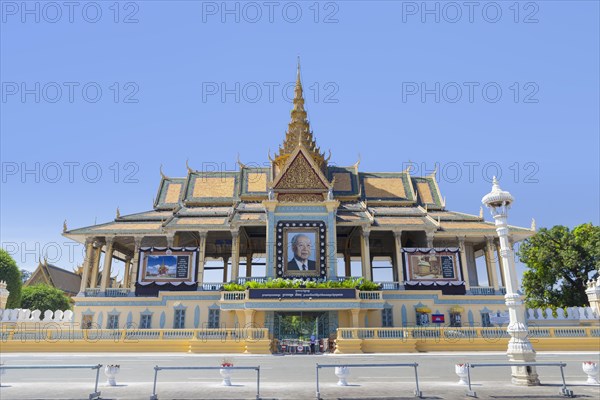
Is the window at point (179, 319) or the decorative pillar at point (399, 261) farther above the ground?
the decorative pillar at point (399, 261)

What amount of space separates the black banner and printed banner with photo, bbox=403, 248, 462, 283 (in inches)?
275

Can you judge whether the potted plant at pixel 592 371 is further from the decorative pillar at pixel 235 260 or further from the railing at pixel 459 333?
the decorative pillar at pixel 235 260

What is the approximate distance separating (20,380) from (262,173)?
2956cm

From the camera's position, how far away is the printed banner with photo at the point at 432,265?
31.0 meters

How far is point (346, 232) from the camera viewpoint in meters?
37.0

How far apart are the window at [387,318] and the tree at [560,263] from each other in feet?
58.2

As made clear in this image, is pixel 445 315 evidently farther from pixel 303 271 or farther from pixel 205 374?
pixel 205 374

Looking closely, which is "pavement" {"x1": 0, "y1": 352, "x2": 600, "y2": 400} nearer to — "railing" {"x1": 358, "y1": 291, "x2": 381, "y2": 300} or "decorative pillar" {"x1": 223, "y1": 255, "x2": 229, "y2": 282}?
"railing" {"x1": 358, "y1": 291, "x2": 381, "y2": 300}

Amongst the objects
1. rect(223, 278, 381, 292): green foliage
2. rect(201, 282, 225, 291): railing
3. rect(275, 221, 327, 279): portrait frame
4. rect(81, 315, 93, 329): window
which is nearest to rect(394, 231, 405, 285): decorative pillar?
rect(223, 278, 381, 292): green foliage

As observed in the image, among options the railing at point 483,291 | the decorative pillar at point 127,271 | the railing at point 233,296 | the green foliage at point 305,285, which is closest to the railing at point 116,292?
the green foliage at point 305,285

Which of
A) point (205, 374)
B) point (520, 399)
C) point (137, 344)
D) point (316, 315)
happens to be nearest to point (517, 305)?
point (520, 399)

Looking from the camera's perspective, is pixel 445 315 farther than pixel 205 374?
Yes

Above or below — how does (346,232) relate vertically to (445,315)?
above

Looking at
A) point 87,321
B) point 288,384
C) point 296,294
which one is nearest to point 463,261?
point 296,294
